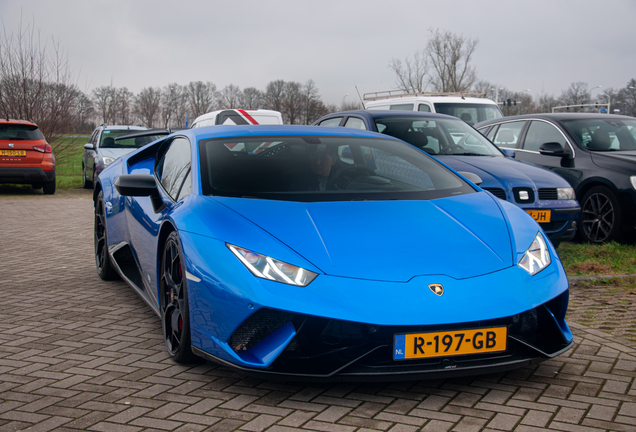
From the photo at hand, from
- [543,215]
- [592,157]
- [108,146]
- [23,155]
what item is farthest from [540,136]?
[23,155]

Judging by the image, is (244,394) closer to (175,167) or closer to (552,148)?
(175,167)

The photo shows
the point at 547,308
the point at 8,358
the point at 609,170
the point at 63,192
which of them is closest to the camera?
the point at 547,308

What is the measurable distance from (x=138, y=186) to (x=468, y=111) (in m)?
12.6

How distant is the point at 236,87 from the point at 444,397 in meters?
91.3

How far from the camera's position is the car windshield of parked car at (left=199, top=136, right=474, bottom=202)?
3539 mm

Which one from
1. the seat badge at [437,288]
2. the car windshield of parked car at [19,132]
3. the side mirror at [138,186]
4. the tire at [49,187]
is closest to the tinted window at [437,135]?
the side mirror at [138,186]

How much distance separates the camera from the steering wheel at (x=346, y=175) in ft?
12.4

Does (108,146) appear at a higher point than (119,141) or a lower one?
lower

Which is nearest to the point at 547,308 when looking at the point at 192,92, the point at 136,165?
the point at 136,165

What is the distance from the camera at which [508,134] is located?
909cm

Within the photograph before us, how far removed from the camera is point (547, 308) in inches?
112

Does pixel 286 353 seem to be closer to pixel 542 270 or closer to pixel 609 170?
pixel 542 270

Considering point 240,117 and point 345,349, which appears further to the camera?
point 240,117

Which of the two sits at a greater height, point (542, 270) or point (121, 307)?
point (542, 270)
